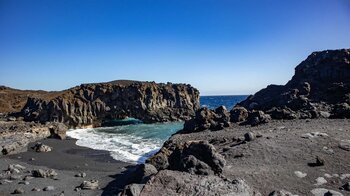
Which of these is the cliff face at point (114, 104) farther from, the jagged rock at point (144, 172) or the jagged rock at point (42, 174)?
the jagged rock at point (144, 172)

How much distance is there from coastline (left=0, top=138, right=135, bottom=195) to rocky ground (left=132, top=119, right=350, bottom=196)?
3190 millimetres

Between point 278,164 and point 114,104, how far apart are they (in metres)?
60.7

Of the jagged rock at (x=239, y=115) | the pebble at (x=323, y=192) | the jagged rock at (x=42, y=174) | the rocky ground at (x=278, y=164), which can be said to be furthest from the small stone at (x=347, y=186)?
the jagged rock at (x=239, y=115)

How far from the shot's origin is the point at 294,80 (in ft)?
127

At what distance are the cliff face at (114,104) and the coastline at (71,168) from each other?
27967mm

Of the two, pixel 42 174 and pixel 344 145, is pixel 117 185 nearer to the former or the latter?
pixel 42 174

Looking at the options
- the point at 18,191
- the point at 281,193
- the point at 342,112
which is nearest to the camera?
the point at 281,193

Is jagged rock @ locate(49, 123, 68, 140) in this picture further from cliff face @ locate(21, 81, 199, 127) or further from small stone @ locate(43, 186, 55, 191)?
small stone @ locate(43, 186, 55, 191)

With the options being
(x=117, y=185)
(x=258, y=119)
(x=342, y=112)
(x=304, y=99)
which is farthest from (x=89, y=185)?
(x=304, y=99)

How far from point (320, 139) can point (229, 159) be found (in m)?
5.37

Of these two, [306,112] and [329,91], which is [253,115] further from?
A: [329,91]

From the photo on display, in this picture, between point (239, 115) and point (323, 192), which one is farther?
point (239, 115)

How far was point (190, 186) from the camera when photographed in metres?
9.16

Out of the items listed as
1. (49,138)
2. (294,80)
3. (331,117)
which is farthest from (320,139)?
(49,138)
